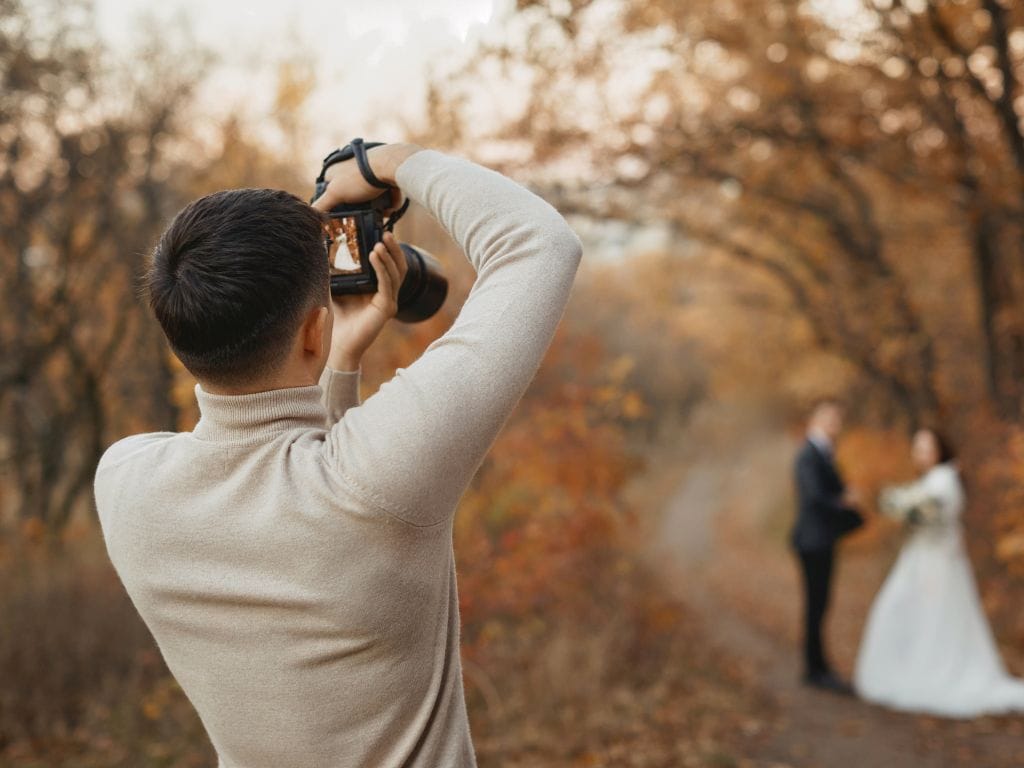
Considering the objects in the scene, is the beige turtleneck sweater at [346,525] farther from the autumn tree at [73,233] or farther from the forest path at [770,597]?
the autumn tree at [73,233]

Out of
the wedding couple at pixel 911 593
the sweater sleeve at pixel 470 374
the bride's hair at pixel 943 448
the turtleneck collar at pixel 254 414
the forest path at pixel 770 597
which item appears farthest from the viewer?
the bride's hair at pixel 943 448

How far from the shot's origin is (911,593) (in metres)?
7.48

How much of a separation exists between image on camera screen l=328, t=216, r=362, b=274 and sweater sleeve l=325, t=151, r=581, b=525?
0.83 feet

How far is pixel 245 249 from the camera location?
115cm

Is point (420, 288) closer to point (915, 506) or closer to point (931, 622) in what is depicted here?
point (915, 506)

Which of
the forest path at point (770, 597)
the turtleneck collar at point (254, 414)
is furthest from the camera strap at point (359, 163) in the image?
the forest path at point (770, 597)

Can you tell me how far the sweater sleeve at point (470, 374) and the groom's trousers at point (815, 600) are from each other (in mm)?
6887

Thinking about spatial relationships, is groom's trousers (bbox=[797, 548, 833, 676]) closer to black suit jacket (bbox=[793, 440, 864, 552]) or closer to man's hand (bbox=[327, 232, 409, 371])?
black suit jacket (bbox=[793, 440, 864, 552])

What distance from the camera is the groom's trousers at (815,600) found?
7.43m

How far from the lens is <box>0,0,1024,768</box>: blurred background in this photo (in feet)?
19.7

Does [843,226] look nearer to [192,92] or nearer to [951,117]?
[951,117]

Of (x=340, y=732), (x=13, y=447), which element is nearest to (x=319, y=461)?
(x=340, y=732)

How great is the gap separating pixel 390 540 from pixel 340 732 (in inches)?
12.0

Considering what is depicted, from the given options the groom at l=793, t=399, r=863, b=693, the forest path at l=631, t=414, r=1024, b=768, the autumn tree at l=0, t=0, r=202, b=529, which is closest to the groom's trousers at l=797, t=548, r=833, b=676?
the groom at l=793, t=399, r=863, b=693
